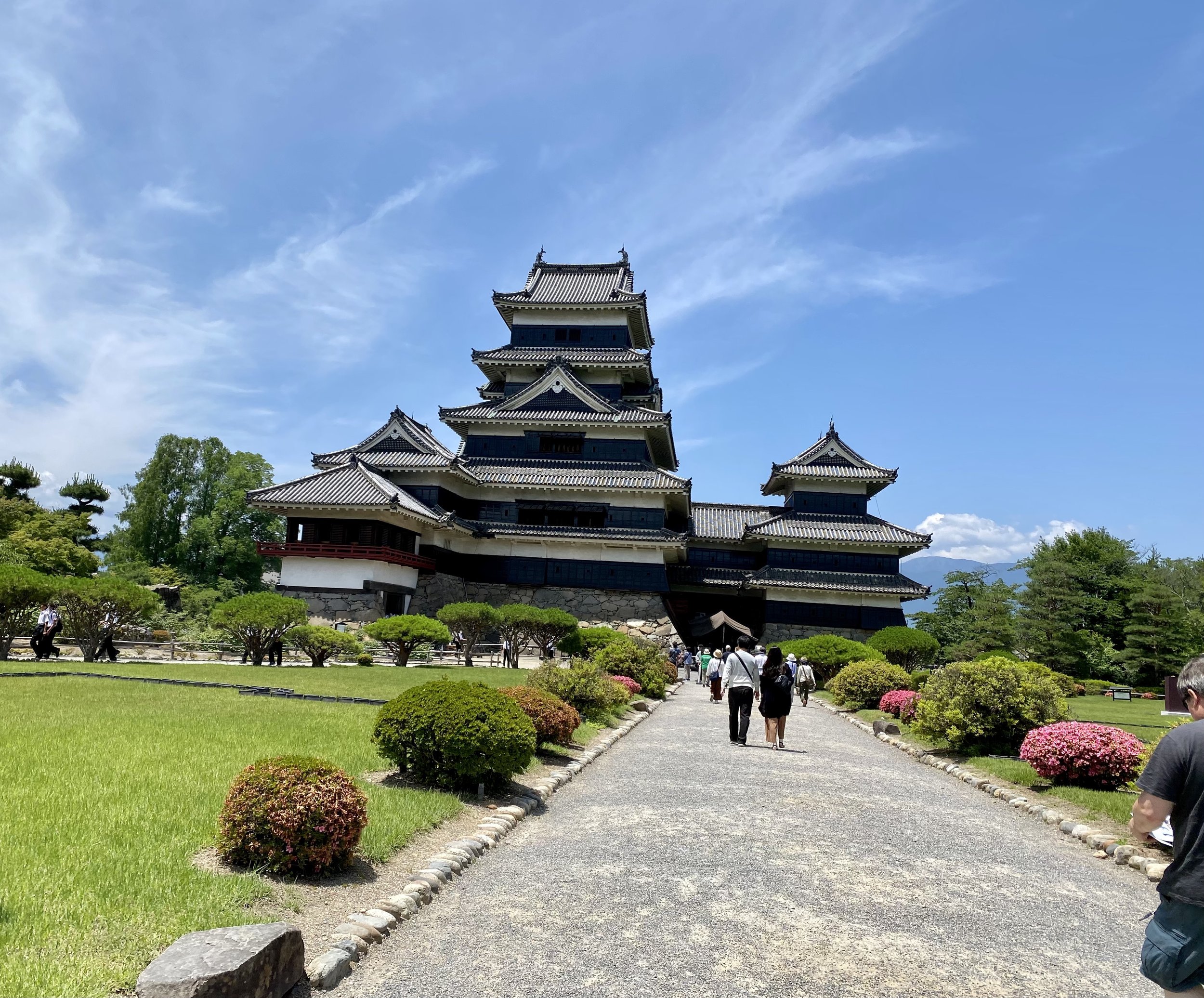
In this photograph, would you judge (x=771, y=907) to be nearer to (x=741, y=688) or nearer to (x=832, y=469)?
(x=741, y=688)

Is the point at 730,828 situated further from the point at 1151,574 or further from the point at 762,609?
the point at 1151,574

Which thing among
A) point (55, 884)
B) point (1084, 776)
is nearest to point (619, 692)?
point (1084, 776)

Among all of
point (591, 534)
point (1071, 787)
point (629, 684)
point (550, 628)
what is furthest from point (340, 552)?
point (1071, 787)

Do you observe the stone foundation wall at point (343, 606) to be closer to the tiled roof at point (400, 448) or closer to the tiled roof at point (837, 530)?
the tiled roof at point (400, 448)

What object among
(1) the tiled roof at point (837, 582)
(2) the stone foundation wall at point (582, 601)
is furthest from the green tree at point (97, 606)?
(1) the tiled roof at point (837, 582)

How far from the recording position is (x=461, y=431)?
44.1 m

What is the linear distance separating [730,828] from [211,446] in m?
53.3

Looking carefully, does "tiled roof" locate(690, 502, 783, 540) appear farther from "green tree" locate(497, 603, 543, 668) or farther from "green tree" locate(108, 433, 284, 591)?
"green tree" locate(108, 433, 284, 591)

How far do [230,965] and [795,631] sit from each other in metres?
39.2

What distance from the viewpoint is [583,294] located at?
156ft

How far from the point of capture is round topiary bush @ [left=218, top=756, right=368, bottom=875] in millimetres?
6074

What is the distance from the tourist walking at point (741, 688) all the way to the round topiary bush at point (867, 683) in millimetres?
9813

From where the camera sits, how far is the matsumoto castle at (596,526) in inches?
1505

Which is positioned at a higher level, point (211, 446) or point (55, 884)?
point (211, 446)
